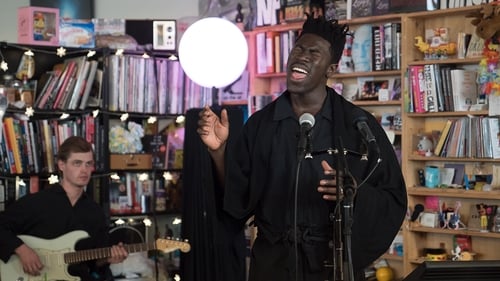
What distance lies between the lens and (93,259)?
4.24 meters

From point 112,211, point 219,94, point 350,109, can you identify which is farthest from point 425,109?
point 350,109

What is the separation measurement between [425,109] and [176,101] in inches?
67.5

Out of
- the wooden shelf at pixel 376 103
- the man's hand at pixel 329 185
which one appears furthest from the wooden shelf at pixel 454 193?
the man's hand at pixel 329 185

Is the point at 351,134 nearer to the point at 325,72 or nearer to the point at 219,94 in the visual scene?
the point at 325,72

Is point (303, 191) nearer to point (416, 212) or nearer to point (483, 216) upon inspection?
point (483, 216)

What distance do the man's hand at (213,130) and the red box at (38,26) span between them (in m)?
2.85

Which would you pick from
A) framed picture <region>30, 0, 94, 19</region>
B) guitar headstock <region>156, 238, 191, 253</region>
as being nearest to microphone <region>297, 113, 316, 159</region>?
guitar headstock <region>156, 238, 191, 253</region>

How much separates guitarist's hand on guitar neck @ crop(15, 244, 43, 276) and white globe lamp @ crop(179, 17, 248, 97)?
1477 millimetres

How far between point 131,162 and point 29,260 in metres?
1.34

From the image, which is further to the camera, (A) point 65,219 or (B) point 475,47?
(B) point 475,47

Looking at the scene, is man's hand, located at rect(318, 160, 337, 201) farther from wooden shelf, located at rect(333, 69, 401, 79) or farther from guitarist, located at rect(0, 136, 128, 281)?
wooden shelf, located at rect(333, 69, 401, 79)

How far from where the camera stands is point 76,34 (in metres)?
5.25

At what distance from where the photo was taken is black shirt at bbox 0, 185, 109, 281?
14.0 feet

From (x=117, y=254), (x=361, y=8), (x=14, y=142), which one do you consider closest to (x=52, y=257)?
(x=117, y=254)
